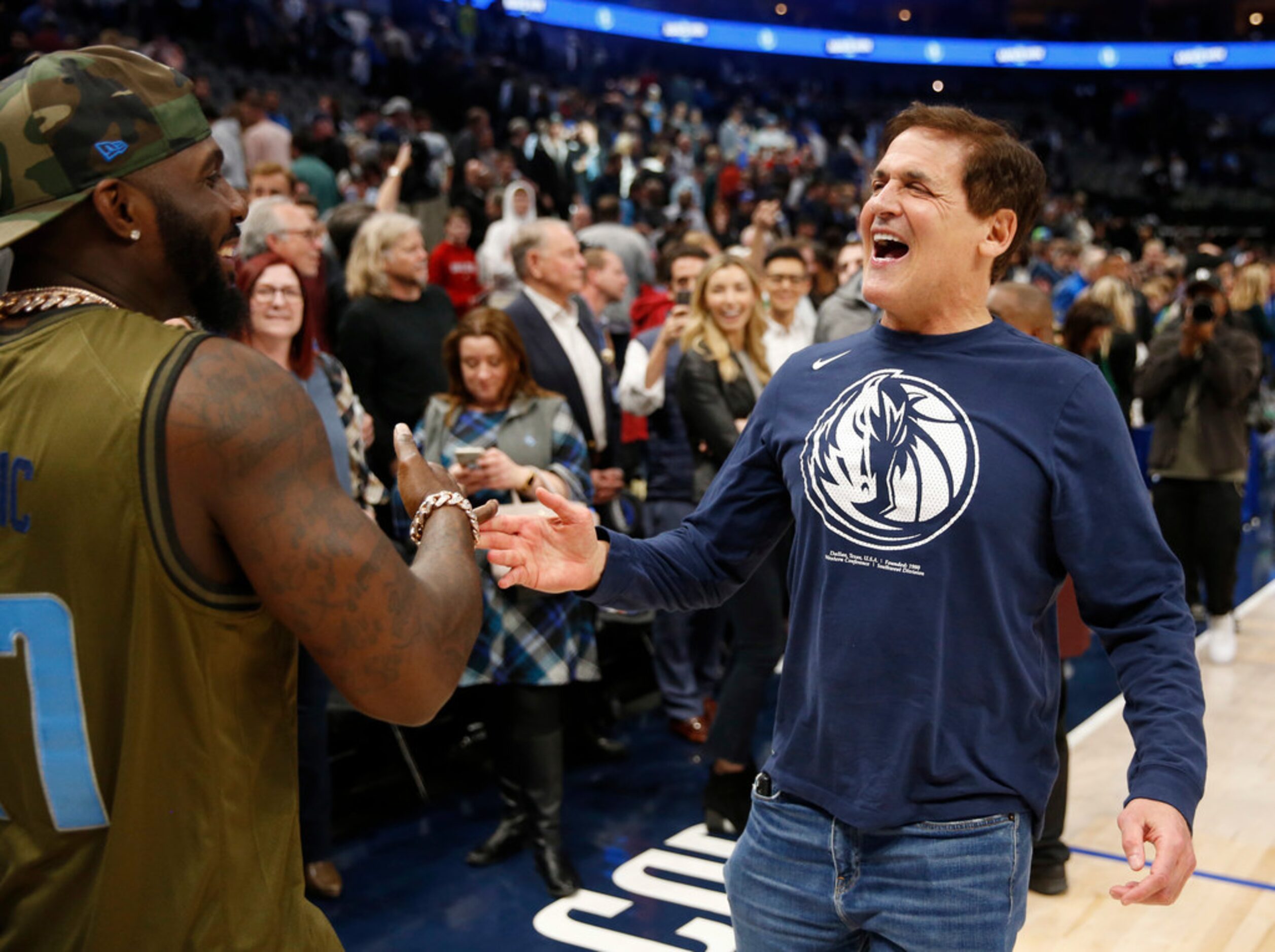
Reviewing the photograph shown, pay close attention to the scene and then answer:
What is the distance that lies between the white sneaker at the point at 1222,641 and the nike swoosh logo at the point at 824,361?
15.5ft

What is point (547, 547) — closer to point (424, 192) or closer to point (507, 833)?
point (507, 833)

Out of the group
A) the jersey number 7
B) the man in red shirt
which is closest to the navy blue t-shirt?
the jersey number 7

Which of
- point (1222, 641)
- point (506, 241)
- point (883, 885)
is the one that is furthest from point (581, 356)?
point (883, 885)

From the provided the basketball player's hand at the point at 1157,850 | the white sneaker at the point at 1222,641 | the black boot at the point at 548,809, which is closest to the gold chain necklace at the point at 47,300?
the basketball player's hand at the point at 1157,850

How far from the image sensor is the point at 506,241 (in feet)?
23.8

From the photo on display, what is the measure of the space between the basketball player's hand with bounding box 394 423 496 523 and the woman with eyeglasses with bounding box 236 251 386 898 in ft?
6.60

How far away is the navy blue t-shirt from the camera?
5.30 feet

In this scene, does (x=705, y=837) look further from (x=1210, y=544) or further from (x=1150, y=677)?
(x=1210, y=544)

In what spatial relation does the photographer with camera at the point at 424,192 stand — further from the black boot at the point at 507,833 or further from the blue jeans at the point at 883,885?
the blue jeans at the point at 883,885

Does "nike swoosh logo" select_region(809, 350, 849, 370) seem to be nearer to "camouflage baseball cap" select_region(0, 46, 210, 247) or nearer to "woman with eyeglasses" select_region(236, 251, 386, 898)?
"camouflage baseball cap" select_region(0, 46, 210, 247)

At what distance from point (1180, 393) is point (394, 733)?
3.96 meters

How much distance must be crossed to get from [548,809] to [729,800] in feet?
1.85

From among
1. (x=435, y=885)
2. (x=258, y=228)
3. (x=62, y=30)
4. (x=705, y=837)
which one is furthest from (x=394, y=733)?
(x=62, y=30)

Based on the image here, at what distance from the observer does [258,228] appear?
4.35 meters
